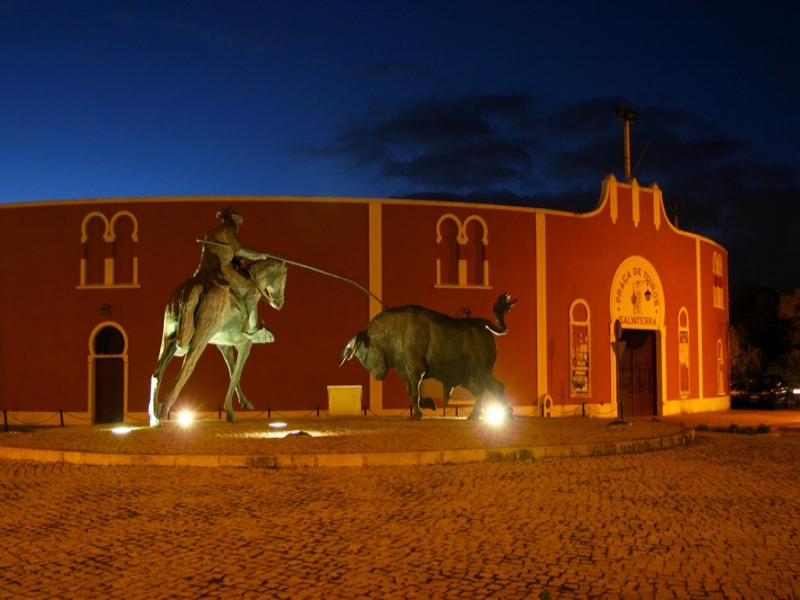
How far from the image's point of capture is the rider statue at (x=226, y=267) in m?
14.7

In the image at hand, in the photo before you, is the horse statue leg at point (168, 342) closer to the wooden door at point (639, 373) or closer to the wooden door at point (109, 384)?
the wooden door at point (109, 384)

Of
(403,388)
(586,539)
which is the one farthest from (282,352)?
(586,539)

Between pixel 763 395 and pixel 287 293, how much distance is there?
2303 centimetres

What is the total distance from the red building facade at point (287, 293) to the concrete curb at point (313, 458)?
13044mm

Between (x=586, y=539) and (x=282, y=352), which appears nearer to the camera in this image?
(x=586, y=539)

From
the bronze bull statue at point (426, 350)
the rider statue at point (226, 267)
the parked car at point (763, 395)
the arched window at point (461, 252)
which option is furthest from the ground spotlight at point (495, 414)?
the parked car at point (763, 395)

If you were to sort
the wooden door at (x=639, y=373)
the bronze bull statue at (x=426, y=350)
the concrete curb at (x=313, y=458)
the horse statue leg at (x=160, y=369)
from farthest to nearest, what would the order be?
the wooden door at (x=639, y=373)
the bronze bull statue at (x=426, y=350)
the horse statue leg at (x=160, y=369)
the concrete curb at (x=313, y=458)

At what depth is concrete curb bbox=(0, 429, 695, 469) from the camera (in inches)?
440

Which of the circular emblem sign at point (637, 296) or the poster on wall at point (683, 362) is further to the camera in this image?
the poster on wall at point (683, 362)

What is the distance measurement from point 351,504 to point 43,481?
413cm

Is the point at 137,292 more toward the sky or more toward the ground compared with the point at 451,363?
more toward the sky

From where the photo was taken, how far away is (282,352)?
2600cm

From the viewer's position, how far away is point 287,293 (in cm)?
2622

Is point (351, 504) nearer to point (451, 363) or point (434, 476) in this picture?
point (434, 476)
